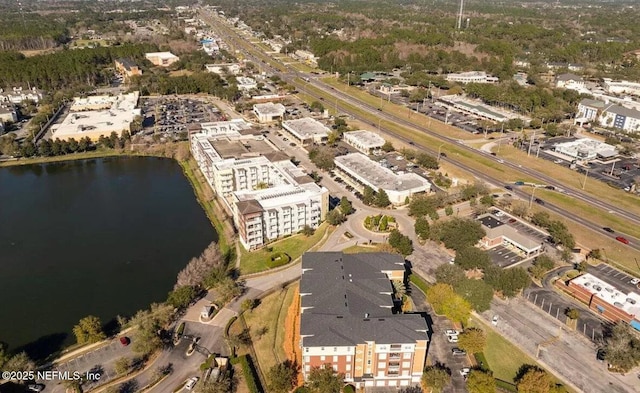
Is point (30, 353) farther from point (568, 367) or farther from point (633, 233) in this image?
point (633, 233)

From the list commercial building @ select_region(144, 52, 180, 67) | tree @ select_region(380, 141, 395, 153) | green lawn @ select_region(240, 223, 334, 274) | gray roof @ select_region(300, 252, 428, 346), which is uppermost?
commercial building @ select_region(144, 52, 180, 67)

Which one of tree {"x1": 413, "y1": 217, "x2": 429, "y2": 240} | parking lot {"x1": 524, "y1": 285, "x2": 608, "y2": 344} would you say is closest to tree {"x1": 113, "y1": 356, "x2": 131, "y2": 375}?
tree {"x1": 413, "y1": 217, "x2": 429, "y2": 240}

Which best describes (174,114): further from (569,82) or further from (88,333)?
(569,82)

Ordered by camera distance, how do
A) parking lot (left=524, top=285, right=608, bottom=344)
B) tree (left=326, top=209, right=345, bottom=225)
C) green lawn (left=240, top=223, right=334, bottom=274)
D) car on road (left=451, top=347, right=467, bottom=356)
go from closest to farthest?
car on road (left=451, top=347, right=467, bottom=356) < parking lot (left=524, top=285, right=608, bottom=344) < green lawn (left=240, top=223, right=334, bottom=274) < tree (left=326, top=209, right=345, bottom=225)

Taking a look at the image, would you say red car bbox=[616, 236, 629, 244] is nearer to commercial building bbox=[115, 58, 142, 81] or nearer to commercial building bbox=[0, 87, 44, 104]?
commercial building bbox=[115, 58, 142, 81]

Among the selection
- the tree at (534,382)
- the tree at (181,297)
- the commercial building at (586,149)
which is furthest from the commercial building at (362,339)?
the commercial building at (586,149)

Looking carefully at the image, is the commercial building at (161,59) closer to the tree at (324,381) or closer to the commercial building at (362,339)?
the commercial building at (362,339)
